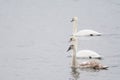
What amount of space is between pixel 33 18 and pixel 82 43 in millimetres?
12011

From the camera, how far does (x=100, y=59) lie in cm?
3831

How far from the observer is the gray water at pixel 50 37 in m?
35.9

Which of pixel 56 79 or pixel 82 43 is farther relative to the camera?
pixel 82 43

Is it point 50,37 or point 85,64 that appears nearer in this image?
point 85,64

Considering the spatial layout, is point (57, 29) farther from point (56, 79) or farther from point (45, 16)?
point (56, 79)

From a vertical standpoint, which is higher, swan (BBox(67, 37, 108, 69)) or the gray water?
the gray water

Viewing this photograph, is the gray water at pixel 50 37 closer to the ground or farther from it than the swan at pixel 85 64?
farther from it

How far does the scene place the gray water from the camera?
35.9 metres

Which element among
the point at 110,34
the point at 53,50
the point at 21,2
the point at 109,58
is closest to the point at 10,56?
the point at 53,50

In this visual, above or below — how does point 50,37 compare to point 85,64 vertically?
above

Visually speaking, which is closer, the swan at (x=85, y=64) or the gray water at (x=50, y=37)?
the gray water at (x=50, y=37)

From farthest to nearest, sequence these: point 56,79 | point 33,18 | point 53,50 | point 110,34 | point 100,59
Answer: point 33,18 → point 110,34 → point 53,50 → point 100,59 → point 56,79

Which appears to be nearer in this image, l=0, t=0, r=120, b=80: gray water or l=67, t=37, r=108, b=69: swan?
l=0, t=0, r=120, b=80: gray water

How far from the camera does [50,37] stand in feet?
156
